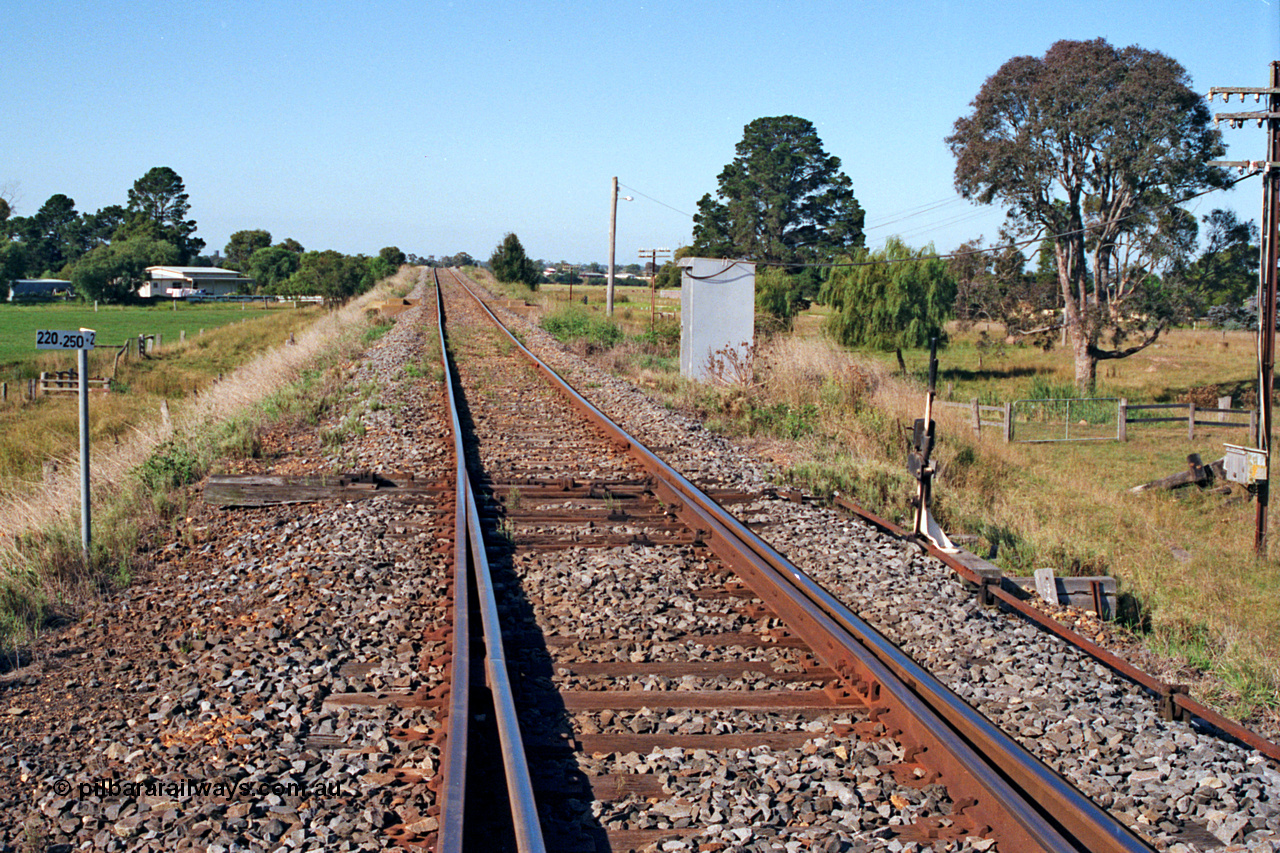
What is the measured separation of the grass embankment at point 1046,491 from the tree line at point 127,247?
3252 inches

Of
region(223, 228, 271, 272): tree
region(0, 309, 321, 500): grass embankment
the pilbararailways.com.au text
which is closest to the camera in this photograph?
the pilbararailways.com.au text

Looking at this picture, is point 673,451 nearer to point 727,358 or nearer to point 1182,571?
point 1182,571

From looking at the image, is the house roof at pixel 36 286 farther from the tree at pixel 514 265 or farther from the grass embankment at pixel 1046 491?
the grass embankment at pixel 1046 491

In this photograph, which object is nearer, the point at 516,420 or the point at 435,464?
the point at 435,464

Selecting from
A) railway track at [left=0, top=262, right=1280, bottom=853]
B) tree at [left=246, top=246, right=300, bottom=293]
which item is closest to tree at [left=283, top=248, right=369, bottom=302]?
tree at [left=246, top=246, right=300, bottom=293]

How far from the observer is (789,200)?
229 ft

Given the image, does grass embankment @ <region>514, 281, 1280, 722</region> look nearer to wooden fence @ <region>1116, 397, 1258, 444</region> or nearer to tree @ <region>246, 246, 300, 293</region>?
wooden fence @ <region>1116, 397, 1258, 444</region>

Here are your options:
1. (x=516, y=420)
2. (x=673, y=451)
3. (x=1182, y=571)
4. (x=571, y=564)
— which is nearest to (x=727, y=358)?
(x=516, y=420)

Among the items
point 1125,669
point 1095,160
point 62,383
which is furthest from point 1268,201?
point 62,383

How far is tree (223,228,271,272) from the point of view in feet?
528

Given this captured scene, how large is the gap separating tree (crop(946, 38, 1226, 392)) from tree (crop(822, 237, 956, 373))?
4.39 meters

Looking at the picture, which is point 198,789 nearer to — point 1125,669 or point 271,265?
point 1125,669

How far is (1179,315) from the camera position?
35.5 meters

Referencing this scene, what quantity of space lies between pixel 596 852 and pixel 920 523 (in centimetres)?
464
